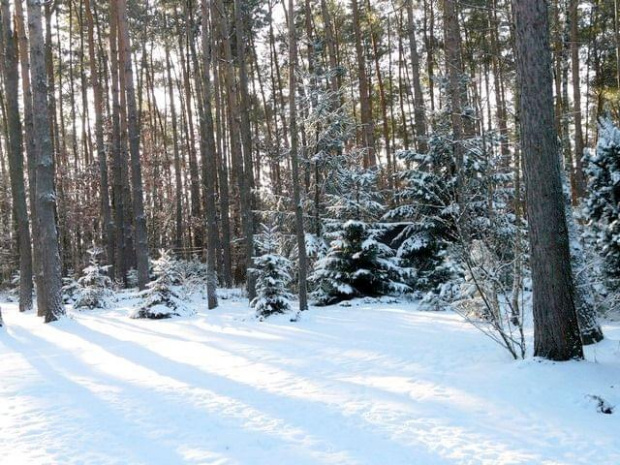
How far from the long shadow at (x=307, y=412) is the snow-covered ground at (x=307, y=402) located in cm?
2

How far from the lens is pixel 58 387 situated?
5.55 metres

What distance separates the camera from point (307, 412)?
4.49 metres

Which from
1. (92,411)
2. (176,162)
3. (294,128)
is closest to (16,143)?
(294,128)

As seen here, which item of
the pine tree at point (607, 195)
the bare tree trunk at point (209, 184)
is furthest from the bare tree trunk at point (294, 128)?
the pine tree at point (607, 195)

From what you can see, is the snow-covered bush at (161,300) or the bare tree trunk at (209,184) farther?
the bare tree trunk at (209,184)

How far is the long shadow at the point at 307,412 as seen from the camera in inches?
145

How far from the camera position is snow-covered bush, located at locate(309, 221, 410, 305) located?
12.8 m

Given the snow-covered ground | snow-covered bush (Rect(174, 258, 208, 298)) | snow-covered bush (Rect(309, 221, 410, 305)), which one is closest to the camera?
the snow-covered ground

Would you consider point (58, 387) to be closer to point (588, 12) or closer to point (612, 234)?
point (612, 234)

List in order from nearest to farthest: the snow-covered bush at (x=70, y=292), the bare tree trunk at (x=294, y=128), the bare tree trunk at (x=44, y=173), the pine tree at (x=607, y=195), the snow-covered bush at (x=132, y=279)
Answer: the pine tree at (x=607, y=195), the bare tree trunk at (x=44, y=173), the bare tree trunk at (x=294, y=128), the snow-covered bush at (x=70, y=292), the snow-covered bush at (x=132, y=279)

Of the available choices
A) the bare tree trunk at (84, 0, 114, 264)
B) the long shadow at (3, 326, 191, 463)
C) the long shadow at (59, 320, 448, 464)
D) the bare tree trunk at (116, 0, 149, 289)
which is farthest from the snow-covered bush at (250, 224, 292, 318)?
the bare tree trunk at (84, 0, 114, 264)

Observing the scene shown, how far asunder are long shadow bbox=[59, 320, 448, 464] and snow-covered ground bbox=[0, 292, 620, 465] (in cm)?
2

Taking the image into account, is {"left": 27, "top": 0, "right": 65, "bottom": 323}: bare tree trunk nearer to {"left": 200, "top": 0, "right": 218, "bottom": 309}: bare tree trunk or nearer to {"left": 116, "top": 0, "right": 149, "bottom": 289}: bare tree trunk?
{"left": 116, "top": 0, "right": 149, "bottom": 289}: bare tree trunk

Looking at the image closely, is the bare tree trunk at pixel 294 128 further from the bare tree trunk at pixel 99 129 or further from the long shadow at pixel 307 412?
the bare tree trunk at pixel 99 129
